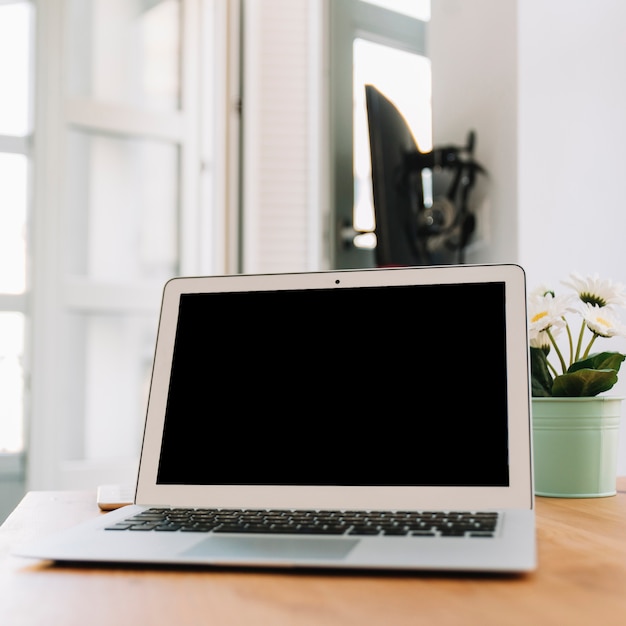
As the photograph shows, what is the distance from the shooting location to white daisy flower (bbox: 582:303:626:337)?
2.78 feet

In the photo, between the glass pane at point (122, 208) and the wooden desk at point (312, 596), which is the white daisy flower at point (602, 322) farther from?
the glass pane at point (122, 208)

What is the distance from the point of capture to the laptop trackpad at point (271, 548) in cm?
52

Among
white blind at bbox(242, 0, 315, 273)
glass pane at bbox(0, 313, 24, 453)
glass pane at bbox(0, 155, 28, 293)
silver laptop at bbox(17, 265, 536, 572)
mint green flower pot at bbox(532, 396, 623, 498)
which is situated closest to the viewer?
silver laptop at bbox(17, 265, 536, 572)

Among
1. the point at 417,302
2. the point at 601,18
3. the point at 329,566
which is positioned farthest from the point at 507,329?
the point at 601,18

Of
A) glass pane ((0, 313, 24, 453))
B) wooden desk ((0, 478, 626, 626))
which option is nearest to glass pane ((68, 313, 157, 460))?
glass pane ((0, 313, 24, 453))

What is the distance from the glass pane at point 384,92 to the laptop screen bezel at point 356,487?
1555mm

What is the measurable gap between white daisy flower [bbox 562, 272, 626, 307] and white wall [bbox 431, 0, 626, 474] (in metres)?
0.65

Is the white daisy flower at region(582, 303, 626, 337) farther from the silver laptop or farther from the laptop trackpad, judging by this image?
the laptop trackpad

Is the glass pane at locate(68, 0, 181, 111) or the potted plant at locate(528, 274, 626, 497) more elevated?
the glass pane at locate(68, 0, 181, 111)

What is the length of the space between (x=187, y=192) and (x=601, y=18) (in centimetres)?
143

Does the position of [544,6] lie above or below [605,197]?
above

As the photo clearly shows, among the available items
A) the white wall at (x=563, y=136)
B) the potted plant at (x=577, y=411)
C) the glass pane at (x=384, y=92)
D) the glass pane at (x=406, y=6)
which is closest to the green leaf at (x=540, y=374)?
the potted plant at (x=577, y=411)

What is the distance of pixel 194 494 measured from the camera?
0.72 metres

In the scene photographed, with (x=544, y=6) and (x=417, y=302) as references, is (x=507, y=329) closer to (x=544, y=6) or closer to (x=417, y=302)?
(x=417, y=302)
